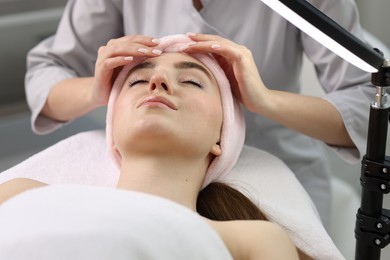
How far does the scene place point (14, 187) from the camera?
1157mm

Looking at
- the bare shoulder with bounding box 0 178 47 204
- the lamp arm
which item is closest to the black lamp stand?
the lamp arm

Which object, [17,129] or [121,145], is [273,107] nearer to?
[121,145]

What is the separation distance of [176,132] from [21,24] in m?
1.30

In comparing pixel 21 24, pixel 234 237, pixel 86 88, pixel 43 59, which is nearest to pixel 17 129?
pixel 21 24

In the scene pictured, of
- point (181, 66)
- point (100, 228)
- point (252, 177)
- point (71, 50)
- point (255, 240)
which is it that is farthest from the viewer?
point (71, 50)

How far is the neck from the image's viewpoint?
1.16m

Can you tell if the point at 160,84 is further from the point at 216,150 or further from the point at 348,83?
the point at 348,83

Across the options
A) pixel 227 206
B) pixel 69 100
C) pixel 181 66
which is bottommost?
pixel 227 206

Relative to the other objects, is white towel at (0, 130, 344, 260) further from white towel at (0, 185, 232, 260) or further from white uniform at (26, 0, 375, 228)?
white towel at (0, 185, 232, 260)

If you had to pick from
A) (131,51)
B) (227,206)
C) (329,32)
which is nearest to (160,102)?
(131,51)

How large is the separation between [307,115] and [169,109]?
1.06ft

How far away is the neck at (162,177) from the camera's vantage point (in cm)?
116

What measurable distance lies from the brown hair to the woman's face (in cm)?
8

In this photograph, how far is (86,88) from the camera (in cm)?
143
